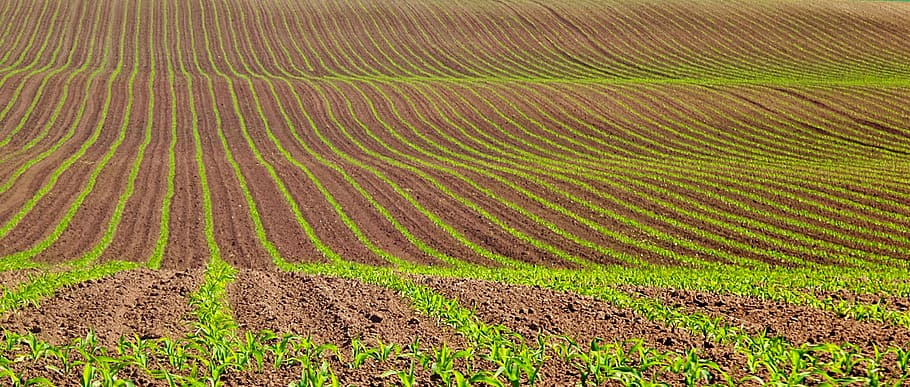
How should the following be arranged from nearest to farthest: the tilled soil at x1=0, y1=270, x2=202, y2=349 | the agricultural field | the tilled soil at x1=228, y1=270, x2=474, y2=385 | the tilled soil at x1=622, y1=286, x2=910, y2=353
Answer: the tilled soil at x1=228, y1=270, x2=474, y2=385
the agricultural field
the tilled soil at x1=622, y1=286, x2=910, y2=353
the tilled soil at x1=0, y1=270, x2=202, y2=349

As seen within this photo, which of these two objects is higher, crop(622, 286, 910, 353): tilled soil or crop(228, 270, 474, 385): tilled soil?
crop(622, 286, 910, 353): tilled soil

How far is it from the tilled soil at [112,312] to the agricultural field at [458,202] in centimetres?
6

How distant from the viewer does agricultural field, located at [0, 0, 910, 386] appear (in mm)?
5602

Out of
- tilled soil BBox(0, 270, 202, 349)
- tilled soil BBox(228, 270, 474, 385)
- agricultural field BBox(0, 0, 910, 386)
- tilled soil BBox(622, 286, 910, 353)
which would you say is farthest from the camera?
tilled soil BBox(0, 270, 202, 349)

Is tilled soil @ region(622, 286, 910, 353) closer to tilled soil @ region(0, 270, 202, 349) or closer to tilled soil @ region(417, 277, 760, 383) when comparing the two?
tilled soil @ region(417, 277, 760, 383)

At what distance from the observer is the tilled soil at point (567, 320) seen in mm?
5676

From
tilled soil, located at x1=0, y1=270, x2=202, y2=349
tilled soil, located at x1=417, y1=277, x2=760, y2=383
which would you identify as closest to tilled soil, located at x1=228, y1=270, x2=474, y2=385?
tilled soil, located at x1=0, y1=270, x2=202, y2=349

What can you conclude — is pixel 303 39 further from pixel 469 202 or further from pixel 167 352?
pixel 167 352

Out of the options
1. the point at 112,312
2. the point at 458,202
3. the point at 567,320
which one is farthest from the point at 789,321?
the point at 458,202

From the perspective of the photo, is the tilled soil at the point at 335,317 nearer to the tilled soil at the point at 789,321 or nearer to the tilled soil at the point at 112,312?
the tilled soil at the point at 112,312

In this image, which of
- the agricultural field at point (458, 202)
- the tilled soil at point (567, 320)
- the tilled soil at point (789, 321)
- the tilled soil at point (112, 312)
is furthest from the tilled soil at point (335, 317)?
the tilled soil at point (789, 321)

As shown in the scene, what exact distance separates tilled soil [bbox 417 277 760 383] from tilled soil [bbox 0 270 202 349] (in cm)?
375

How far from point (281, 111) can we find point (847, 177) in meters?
30.5

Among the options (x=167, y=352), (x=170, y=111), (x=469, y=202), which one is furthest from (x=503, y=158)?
(x=167, y=352)
